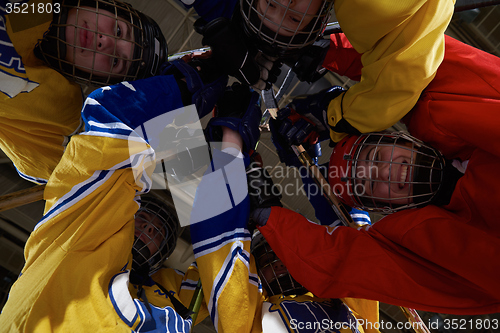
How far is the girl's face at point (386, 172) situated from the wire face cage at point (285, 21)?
1.64 feet

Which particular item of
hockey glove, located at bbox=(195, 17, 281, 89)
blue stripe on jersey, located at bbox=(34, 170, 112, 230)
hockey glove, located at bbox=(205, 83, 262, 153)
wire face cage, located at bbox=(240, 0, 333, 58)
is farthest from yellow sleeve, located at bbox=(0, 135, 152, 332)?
wire face cage, located at bbox=(240, 0, 333, 58)

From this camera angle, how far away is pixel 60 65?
3.97 ft

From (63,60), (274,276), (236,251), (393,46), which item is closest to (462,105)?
(393,46)

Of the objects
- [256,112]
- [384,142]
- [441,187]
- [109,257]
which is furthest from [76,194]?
[441,187]

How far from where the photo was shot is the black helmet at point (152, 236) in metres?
1.64

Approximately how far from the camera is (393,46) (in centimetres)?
109

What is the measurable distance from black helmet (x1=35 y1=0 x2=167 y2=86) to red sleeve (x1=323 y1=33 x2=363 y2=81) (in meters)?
0.78

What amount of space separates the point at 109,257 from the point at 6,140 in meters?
0.74

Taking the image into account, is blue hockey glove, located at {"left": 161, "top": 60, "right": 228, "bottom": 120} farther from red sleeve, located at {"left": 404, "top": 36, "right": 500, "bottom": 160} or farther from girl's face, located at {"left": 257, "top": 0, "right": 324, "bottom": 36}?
red sleeve, located at {"left": 404, "top": 36, "right": 500, "bottom": 160}

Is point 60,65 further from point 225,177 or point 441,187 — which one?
point 441,187

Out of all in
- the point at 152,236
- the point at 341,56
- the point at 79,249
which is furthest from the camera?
the point at 152,236

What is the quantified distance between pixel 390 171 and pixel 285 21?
0.68 metres

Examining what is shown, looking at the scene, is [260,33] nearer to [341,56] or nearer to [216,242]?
[341,56]

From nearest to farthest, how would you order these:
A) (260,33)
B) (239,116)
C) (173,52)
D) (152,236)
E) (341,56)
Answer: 1. (260,33)
2. (239,116)
3. (341,56)
4. (152,236)
5. (173,52)
